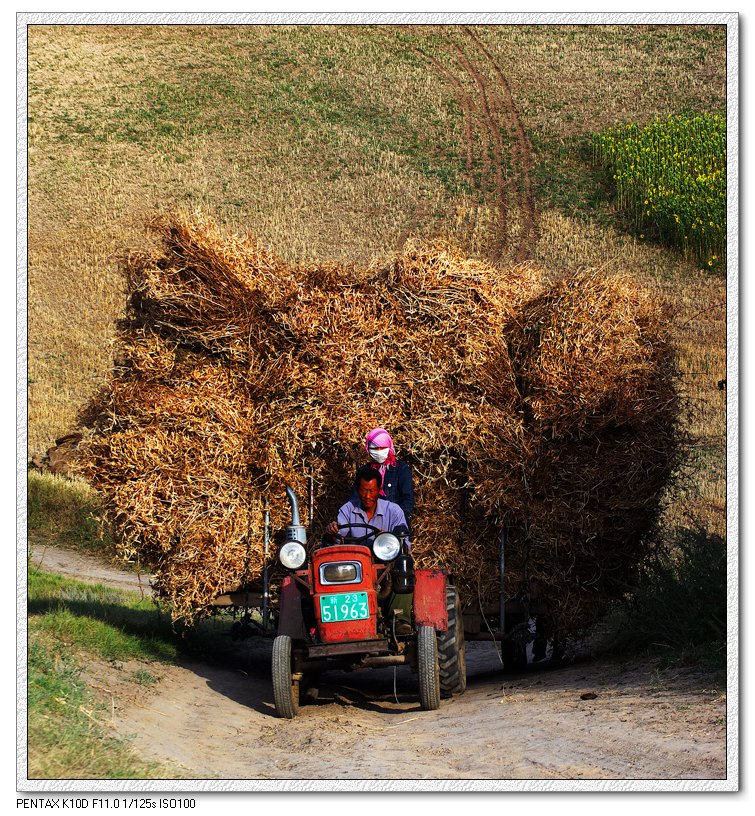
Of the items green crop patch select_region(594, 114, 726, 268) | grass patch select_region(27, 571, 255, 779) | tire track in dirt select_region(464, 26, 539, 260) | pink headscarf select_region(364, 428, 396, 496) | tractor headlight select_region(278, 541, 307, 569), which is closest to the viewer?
grass patch select_region(27, 571, 255, 779)

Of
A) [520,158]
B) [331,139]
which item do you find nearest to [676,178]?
[520,158]

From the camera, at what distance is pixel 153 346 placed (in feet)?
31.1

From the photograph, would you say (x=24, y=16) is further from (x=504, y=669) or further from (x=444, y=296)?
(x=504, y=669)

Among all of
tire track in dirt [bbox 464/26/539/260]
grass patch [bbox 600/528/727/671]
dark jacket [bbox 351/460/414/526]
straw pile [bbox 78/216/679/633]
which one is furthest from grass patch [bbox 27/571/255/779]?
tire track in dirt [bbox 464/26/539/260]

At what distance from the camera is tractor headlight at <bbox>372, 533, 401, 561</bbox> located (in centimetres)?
789

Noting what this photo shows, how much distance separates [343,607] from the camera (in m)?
7.86

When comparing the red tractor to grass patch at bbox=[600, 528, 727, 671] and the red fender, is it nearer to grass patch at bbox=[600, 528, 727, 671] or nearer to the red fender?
the red fender

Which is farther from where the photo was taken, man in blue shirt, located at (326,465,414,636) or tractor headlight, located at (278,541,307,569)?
man in blue shirt, located at (326,465,414,636)

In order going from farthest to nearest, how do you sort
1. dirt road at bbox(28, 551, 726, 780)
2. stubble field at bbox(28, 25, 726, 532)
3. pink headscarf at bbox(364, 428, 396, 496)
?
stubble field at bbox(28, 25, 726, 532) → pink headscarf at bbox(364, 428, 396, 496) → dirt road at bbox(28, 551, 726, 780)

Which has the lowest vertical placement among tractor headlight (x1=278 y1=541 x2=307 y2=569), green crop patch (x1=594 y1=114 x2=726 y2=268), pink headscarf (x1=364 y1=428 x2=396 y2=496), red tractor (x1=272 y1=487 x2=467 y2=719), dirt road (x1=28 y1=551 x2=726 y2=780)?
dirt road (x1=28 y1=551 x2=726 y2=780)

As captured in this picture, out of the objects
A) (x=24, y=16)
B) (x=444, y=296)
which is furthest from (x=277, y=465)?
(x=24, y=16)

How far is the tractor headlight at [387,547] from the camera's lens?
7.89 metres

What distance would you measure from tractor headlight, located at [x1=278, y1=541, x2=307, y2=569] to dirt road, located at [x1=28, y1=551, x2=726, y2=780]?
4.46 ft

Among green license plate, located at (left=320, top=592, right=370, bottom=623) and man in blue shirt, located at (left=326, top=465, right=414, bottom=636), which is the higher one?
man in blue shirt, located at (left=326, top=465, right=414, bottom=636)
